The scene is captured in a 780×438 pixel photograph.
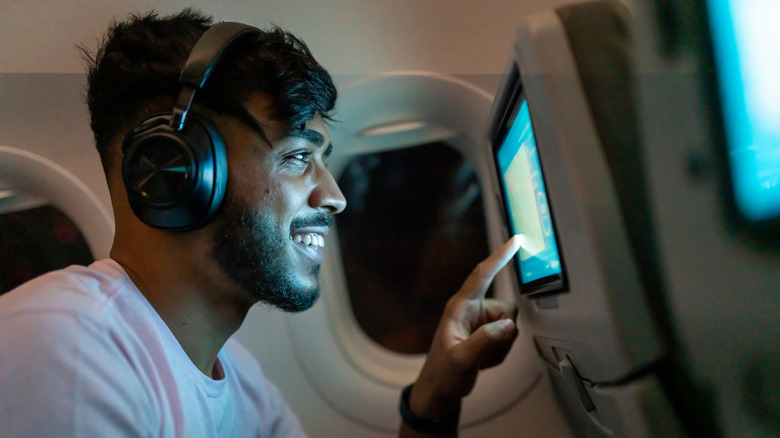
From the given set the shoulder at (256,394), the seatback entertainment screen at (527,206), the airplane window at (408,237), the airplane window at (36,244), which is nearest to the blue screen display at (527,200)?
the seatback entertainment screen at (527,206)

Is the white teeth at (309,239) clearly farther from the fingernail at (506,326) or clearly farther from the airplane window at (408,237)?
the airplane window at (408,237)

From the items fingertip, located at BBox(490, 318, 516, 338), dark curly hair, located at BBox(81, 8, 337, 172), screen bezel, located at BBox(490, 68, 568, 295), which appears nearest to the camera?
screen bezel, located at BBox(490, 68, 568, 295)

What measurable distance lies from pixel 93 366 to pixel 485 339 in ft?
2.29

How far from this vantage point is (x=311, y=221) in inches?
38.9

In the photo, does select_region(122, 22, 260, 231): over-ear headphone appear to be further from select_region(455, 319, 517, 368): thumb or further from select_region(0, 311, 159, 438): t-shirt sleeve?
select_region(455, 319, 517, 368): thumb

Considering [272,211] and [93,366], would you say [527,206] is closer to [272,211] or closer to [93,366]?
[272,211]

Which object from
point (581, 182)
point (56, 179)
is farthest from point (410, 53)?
point (56, 179)

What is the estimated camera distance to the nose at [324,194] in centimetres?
99

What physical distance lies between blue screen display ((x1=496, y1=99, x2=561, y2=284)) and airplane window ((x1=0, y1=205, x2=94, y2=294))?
1.09 metres

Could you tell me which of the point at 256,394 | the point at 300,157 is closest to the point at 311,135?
the point at 300,157

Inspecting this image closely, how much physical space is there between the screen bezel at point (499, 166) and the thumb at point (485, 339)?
0.09 metres

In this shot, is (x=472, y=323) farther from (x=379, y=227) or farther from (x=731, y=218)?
(x=731, y=218)

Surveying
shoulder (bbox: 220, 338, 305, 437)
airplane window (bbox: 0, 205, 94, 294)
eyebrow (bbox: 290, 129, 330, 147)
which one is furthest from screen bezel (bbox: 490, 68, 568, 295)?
airplane window (bbox: 0, 205, 94, 294)

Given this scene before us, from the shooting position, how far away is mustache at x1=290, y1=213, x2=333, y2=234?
96cm
